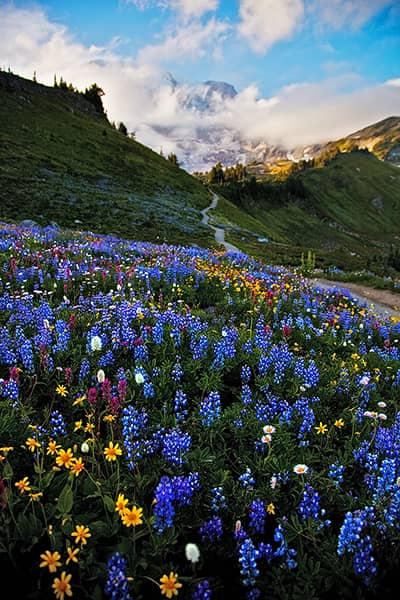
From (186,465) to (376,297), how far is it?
50.3 ft

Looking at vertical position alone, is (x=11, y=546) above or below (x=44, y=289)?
below

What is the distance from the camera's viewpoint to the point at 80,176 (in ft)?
182

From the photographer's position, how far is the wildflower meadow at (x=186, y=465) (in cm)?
232

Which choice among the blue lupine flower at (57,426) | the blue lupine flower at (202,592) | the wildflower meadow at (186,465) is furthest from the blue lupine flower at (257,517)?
the blue lupine flower at (57,426)

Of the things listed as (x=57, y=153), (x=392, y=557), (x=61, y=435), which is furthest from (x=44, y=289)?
(x=57, y=153)

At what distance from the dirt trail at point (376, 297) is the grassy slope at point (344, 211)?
55.1 metres

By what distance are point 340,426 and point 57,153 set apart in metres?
69.6

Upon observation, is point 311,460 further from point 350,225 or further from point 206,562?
point 350,225

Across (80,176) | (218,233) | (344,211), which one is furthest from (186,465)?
(344,211)

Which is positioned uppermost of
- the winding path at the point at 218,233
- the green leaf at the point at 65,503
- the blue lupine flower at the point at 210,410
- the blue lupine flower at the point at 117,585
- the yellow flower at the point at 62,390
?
the winding path at the point at 218,233

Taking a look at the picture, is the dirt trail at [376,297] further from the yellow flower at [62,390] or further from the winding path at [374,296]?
the yellow flower at [62,390]

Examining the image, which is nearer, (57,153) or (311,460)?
(311,460)

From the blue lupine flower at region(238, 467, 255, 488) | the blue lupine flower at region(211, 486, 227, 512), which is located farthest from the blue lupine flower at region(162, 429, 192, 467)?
the blue lupine flower at region(238, 467, 255, 488)

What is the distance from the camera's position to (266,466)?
3266 millimetres
